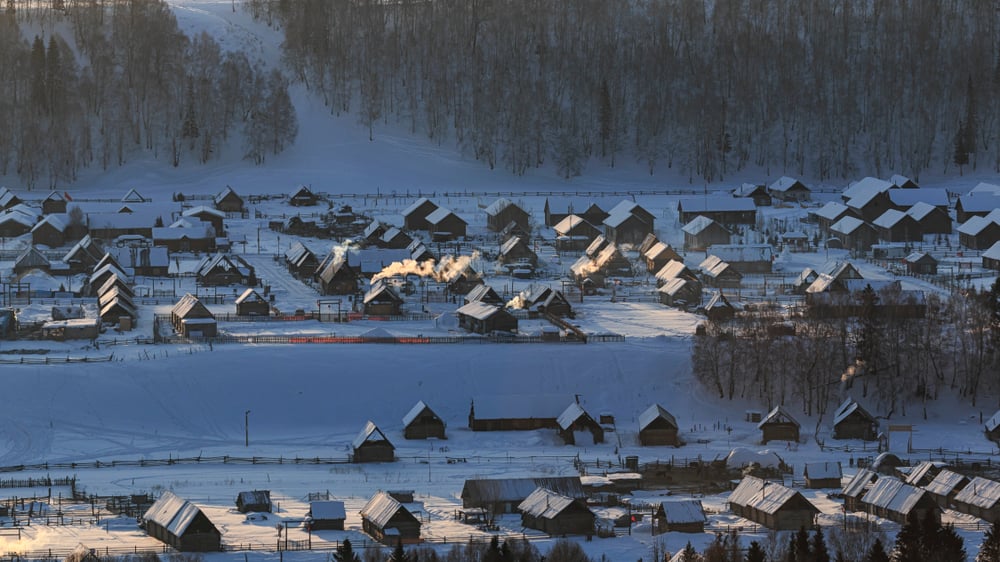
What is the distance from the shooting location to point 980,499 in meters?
A: 41.2

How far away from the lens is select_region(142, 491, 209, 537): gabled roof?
38.1 meters

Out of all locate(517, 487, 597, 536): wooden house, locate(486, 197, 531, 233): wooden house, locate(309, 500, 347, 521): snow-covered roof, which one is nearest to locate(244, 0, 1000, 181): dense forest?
locate(486, 197, 531, 233): wooden house

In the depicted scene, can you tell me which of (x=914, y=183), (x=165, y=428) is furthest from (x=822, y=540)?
(x=914, y=183)

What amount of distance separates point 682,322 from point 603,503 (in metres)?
20.0

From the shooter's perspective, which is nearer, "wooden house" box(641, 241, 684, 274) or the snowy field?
the snowy field

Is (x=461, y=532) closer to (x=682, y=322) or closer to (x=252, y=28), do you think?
(x=682, y=322)

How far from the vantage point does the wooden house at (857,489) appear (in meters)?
42.1

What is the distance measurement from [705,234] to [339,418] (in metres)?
32.8

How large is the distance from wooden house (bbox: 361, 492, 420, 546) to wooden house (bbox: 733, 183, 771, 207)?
188ft

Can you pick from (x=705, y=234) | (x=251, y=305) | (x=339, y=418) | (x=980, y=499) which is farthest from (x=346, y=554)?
(x=705, y=234)

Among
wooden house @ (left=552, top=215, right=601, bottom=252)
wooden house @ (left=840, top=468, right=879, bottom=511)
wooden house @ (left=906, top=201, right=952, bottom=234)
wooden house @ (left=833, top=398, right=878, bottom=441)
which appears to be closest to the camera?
wooden house @ (left=840, top=468, right=879, bottom=511)

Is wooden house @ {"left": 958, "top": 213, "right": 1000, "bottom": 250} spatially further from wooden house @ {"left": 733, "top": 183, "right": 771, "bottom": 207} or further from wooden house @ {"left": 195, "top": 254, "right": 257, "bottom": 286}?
wooden house @ {"left": 195, "top": 254, "right": 257, "bottom": 286}

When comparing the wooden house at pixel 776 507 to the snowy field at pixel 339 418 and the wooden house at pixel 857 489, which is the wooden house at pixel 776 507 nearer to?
the snowy field at pixel 339 418

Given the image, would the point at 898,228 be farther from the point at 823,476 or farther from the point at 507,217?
the point at 823,476
